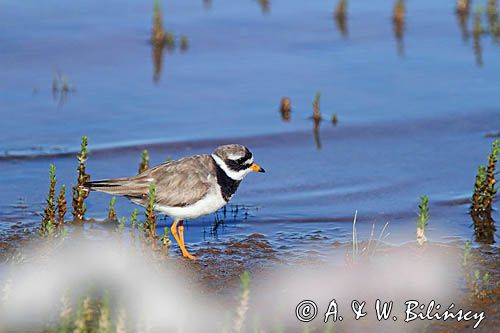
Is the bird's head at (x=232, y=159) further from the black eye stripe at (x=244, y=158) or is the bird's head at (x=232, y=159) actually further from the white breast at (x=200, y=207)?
the white breast at (x=200, y=207)

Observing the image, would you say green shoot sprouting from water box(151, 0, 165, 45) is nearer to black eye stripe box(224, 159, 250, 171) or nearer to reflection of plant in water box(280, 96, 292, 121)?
reflection of plant in water box(280, 96, 292, 121)

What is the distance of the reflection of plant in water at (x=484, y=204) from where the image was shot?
28.2ft

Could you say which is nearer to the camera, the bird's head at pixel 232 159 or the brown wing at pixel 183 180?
the brown wing at pixel 183 180

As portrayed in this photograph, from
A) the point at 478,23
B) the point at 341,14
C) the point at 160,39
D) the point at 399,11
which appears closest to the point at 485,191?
the point at 160,39

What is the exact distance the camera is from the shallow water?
9.65 meters

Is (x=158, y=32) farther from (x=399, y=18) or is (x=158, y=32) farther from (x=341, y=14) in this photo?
(x=399, y=18)

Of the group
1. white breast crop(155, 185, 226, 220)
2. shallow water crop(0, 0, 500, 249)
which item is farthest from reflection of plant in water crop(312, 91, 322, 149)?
white breast crop(155, 185, 226, 220)

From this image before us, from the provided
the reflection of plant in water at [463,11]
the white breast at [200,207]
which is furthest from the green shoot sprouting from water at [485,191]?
the reflection of plant in water at [463,11]

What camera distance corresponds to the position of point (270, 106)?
1254 centimetres

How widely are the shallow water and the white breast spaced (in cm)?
46

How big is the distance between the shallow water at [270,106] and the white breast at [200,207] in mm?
463

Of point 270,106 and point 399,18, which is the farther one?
point 399,18

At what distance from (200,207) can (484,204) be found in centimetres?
271

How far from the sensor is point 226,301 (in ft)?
23.5
